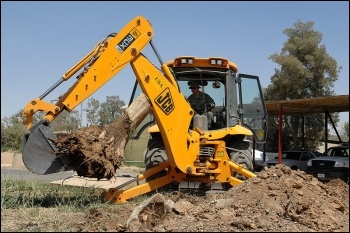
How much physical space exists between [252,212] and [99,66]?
140 inches

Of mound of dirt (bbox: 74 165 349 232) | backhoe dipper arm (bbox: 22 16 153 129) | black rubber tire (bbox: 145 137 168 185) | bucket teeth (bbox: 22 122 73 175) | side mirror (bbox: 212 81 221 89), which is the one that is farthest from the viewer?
side mirror (bbox: 212 81 221 89)

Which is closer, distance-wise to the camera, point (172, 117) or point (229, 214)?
point (229, 214)

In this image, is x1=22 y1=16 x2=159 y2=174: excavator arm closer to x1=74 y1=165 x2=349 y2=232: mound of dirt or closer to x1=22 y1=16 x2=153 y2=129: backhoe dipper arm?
x1=22 y1=16 x2=153 y2=129: backhoe dipper arm

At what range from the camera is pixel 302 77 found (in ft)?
97.0

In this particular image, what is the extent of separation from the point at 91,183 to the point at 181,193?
3358mm

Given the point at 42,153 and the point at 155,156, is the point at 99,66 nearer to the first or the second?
the point at 42,153

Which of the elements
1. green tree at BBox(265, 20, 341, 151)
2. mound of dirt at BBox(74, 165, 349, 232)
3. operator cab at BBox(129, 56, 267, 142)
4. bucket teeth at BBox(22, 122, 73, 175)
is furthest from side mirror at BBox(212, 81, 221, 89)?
green tree at BBox(265, 20, 341, 151)

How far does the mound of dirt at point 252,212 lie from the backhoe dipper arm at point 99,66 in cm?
191

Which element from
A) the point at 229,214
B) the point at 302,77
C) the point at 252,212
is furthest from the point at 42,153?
the point at 302,77

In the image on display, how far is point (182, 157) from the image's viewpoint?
8562 mm

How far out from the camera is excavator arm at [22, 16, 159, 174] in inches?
289

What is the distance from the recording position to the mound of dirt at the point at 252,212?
19.6 ft

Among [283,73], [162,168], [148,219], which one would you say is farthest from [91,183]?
[283,73]

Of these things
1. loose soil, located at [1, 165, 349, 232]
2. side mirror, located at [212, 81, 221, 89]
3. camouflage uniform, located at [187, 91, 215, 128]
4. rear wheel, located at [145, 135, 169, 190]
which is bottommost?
loose soil, located at [1, 165, 349, 232]
